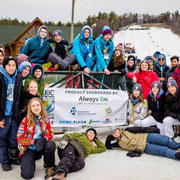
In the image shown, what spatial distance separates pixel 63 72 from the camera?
529 centimetres

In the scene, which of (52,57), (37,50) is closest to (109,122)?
(52,57)

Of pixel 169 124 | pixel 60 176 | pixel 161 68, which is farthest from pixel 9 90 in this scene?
pixel 161 68

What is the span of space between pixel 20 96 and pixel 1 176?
1343mm

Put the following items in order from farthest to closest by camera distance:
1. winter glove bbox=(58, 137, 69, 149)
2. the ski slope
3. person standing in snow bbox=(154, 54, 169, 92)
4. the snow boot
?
the ski slope → person standing in snow bbox=(154, 54, 169, 92) → winter glove bbox=(58, 137, 69, 149) → the snow boot

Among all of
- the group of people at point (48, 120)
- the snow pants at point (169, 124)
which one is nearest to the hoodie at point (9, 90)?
the group of people at point (48, 120)

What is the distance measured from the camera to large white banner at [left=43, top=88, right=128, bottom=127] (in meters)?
5.07

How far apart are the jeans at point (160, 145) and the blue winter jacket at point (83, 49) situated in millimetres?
2348

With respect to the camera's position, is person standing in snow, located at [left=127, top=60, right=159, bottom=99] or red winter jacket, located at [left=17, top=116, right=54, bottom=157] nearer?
red winter jacket, located at [left=17, top=116, right=54, bottom=157]

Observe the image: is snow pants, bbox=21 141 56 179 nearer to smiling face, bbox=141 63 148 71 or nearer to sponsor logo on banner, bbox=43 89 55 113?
sponsor logo on banner, bbox=43 89 55 113

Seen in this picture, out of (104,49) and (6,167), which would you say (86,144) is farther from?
(104,49)

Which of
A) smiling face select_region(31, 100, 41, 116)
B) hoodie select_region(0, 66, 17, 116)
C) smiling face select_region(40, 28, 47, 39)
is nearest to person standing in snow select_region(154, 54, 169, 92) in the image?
smiling face select_region(40, 28, 47, 39)

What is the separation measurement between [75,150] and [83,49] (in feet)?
9.13

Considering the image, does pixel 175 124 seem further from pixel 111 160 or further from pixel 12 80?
pixel 12 80

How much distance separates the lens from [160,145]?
4.55 m
